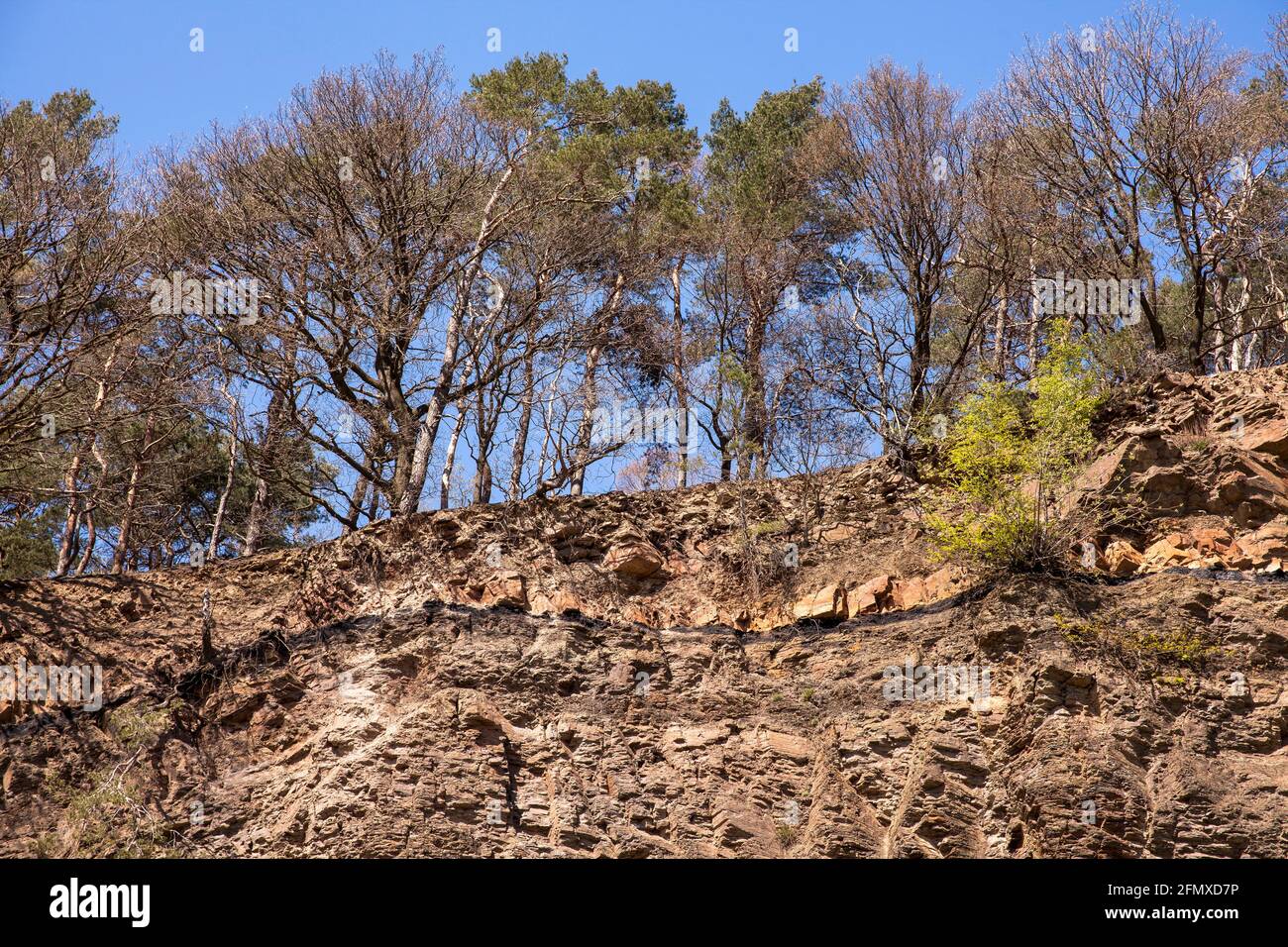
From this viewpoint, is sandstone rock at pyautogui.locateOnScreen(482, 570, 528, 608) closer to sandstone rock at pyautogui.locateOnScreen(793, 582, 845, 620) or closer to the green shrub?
sandstone rock at pyautogui.locateOnScreen(793, 582, 845, 620)

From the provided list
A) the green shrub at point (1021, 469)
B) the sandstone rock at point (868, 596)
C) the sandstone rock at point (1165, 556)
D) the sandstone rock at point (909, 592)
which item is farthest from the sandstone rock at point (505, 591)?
the sandstone rock at point (1165, 556)

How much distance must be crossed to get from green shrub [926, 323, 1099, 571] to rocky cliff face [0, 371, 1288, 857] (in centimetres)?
44

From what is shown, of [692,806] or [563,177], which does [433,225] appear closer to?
[563,177]

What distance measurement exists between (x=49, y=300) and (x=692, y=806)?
1106 cm

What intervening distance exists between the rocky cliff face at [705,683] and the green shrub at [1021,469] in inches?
17.4

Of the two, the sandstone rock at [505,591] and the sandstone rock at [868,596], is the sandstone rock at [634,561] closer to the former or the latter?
the sandstone rock at [505,591]

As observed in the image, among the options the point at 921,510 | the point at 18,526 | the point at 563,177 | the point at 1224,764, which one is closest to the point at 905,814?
the point at 1224,764

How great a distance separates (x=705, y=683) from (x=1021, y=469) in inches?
181

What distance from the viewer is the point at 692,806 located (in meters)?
13.4

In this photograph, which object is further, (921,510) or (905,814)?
(921,510)

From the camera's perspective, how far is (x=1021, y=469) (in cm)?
1517

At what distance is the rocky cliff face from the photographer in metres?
13.0

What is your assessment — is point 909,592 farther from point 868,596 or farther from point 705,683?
point 705,683

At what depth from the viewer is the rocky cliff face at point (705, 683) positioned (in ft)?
42.5
